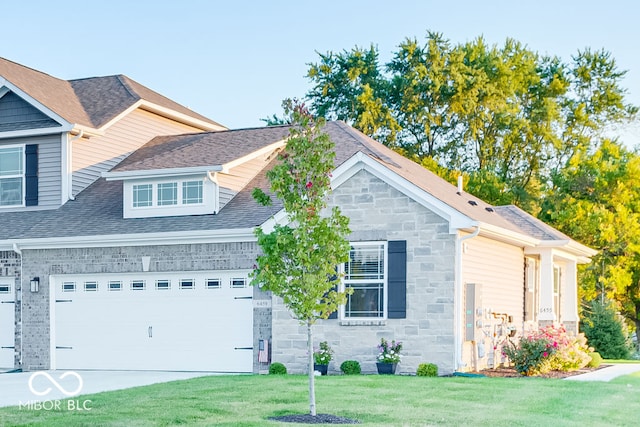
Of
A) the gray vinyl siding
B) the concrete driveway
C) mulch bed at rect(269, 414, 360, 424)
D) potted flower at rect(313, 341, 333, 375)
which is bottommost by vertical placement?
the concrete driveway

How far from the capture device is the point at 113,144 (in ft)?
83.9

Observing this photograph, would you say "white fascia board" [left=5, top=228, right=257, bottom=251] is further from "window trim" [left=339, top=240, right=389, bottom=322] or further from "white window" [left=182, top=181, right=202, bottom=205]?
"window trim" [left=339, top=240, right=389, bottom=322]

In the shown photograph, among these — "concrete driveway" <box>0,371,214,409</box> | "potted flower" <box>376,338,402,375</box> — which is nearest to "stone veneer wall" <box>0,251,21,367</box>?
"concrete driveway" <box>0,371,214,409</box>

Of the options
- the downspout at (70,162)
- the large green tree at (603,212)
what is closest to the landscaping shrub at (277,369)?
the downspout at (70,162)

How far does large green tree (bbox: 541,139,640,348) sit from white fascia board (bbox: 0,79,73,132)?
18.2 m

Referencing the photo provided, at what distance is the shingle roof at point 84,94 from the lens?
24.8 metres

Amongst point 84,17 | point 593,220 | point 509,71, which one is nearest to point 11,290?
point 84,17

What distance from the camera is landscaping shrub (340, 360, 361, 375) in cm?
1930

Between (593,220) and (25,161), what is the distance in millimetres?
19190

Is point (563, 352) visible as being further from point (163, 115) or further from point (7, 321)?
point (163, 115)

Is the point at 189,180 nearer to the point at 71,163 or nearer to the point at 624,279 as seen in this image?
the point at 71,163

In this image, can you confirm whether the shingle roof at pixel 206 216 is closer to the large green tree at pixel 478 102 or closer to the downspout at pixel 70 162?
A: the downspout at pixel 70 162

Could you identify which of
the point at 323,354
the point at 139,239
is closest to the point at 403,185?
the point at 323,354

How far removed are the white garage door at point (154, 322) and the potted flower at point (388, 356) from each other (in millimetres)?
3078
